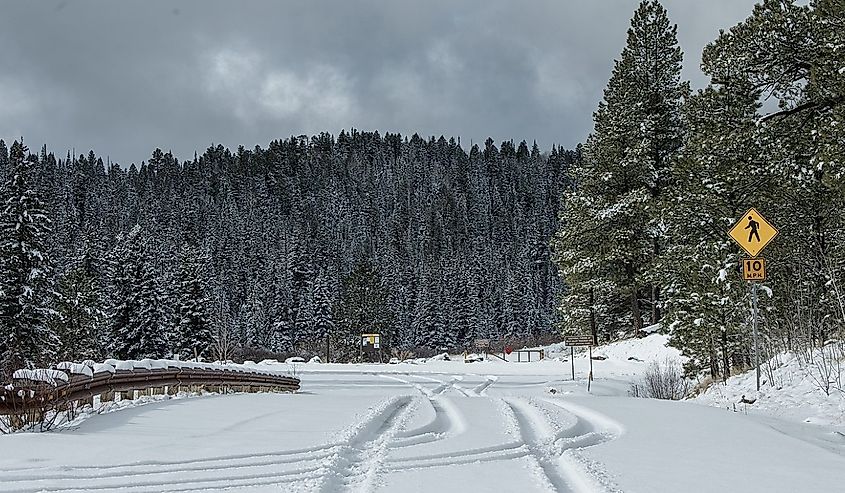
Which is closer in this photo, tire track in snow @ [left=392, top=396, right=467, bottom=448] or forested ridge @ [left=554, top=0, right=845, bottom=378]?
tire track in snow @ [left=392, top=396, right=467, bottom=448]

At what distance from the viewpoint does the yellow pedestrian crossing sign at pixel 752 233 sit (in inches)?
470

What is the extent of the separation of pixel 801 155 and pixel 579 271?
71.0ft

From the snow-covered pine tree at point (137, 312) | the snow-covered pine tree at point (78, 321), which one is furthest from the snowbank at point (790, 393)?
the snow-covered pine tree at point (137, 312)

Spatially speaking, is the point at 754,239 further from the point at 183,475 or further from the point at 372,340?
the point at 372,340

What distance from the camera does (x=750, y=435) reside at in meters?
8.16

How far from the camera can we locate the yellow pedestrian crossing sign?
11938 mm

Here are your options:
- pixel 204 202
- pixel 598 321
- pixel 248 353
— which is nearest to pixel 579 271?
pixel 598 321

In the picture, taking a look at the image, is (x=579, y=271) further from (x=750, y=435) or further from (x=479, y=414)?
(x=750, y=435)

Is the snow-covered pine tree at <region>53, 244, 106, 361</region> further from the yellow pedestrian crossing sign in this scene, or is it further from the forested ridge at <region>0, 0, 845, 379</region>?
the yellow pedestrian crossing sign

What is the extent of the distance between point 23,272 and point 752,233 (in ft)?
90.8

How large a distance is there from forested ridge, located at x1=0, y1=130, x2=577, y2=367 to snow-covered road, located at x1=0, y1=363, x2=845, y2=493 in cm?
601

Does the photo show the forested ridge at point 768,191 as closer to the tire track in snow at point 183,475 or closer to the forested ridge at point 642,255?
the forested ridge at point 642,255

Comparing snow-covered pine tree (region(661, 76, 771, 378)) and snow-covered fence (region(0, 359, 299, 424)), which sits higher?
snow-covered pine tree (region(661, 76, 771, 378))

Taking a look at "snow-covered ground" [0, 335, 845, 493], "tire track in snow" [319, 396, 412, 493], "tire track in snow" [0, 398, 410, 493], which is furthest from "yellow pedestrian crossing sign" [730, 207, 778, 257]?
"tire track in snow" [0, 398, 410, 493]
